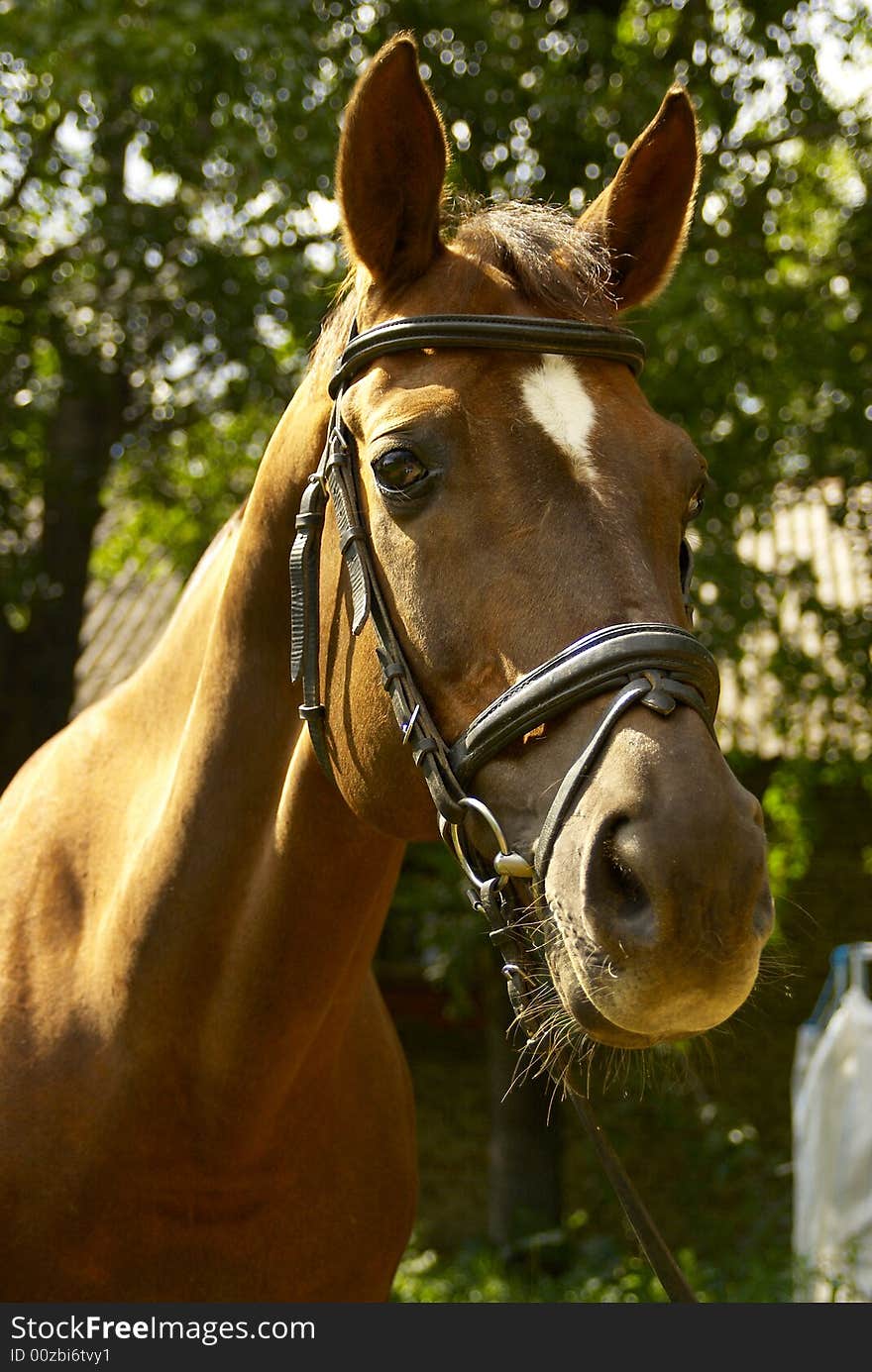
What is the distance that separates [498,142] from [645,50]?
1211 mm

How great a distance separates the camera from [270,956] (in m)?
2.48

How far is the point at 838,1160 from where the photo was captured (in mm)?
6465

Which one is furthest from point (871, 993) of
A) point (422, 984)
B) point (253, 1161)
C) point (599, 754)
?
point (599, 754)

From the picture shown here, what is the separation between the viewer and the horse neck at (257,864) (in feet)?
8.14

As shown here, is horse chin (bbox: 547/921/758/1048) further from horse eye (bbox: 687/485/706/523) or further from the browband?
the browband

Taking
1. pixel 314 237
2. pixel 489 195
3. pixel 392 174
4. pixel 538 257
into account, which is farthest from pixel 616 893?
pixel 314 237

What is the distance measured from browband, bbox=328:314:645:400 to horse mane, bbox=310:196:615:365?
7cm

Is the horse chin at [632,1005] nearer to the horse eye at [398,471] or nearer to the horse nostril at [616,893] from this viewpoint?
the horse nostril at [616,893]

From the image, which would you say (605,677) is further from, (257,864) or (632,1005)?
(257,864)

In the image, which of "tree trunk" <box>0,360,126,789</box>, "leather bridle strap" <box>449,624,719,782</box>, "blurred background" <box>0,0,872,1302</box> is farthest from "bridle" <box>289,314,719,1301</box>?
"tree trunk" <box>0,360,126,789</box>

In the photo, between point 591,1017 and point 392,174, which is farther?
point 392,174

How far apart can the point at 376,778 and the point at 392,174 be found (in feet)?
3.59

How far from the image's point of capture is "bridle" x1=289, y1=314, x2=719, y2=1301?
1840 millimetres

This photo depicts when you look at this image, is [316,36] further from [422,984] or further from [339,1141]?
[422,984]
